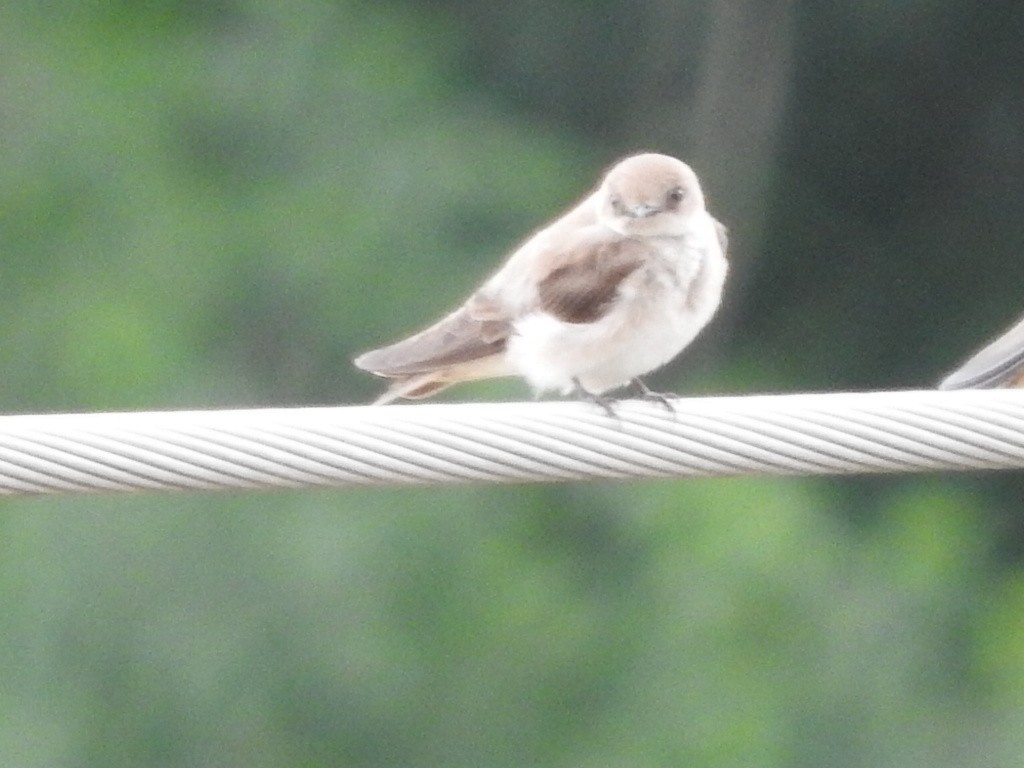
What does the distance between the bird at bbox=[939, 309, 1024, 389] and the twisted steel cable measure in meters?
2.18

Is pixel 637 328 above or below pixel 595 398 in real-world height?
above

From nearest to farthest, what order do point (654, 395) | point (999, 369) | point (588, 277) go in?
point (654, 395) < point (588, 277) < point (999, 369)

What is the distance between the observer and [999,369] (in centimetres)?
535

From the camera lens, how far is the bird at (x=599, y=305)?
163 inches

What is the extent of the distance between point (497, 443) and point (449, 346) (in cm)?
132

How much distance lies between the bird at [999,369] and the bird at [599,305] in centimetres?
114

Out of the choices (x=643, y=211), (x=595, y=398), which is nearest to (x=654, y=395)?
(x=595, y=398)

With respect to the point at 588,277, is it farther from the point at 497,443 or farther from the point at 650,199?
the point at 497,443

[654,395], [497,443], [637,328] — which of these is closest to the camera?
[497,443]

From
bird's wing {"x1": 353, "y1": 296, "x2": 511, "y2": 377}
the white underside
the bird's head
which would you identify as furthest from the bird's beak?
bird's wing {"x1": 353, "y1": 296, "x2": 511, "y2": 377}

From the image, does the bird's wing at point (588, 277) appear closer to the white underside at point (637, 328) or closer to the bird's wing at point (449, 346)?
the white underside at point (637, 328)

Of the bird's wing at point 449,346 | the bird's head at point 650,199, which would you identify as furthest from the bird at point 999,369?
the bird's wing at point 449,346

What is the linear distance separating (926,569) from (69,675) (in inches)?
123

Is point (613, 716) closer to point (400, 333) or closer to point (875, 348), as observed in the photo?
point (400, 333)
